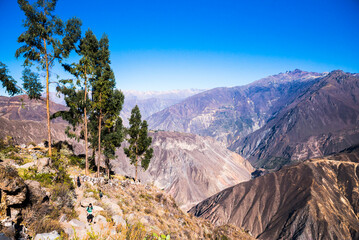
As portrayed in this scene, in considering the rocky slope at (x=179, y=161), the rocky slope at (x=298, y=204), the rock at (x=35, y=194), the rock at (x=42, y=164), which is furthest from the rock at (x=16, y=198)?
the rocky slope at (x=179, y=161)

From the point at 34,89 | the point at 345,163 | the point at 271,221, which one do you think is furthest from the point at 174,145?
the point at 34,89

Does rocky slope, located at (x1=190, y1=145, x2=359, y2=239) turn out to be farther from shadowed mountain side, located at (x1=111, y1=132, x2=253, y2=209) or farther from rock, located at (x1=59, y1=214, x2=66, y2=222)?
rock, located at (x1=59, y1=214, x2=66, y2=222)

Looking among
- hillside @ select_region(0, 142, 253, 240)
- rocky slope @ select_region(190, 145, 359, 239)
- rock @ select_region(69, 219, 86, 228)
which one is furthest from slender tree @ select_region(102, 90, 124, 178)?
rocky slope @ select_region(190, 145, 359, 239)

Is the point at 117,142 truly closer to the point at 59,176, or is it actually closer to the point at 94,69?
the point at 94,69

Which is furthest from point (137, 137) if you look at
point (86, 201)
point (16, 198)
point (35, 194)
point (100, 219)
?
point (16, 198)

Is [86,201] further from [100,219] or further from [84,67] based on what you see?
[84,67]

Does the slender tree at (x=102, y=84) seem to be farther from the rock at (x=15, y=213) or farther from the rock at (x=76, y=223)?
the rock at (x=15, y=213)

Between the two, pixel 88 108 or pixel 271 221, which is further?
pixel 271 221
